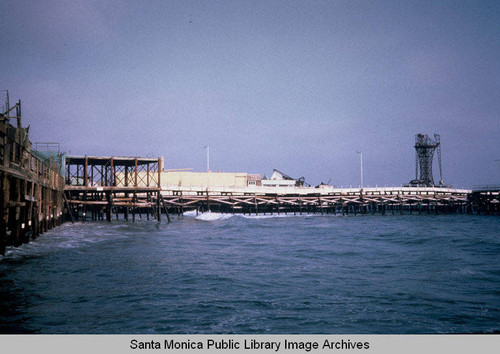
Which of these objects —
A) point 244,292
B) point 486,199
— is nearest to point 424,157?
point 486,199

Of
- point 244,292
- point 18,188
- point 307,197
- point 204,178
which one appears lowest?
point 244,292

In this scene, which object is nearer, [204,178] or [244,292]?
[244,292]

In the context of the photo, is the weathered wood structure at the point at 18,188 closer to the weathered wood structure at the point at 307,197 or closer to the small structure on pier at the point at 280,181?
the weathered wood structure at the point at 307,197

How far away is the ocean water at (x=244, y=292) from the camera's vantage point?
7.59m

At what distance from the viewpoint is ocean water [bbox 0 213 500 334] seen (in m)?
7.59

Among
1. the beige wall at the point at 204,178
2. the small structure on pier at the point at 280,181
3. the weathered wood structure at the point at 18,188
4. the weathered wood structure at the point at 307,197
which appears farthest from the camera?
the small structure on pier at the point at 280,181

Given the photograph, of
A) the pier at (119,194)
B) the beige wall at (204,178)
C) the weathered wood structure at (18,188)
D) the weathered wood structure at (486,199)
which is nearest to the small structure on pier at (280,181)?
the pier at (119,194)

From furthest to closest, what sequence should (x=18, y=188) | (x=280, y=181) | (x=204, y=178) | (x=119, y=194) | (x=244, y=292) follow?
(x=280, y=181) < (x=204, y=178) < (x=119, y=194) < (x=18, y=188) < (x=244, y=292)

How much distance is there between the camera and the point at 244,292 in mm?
10234

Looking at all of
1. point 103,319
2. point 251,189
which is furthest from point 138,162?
point 103,319

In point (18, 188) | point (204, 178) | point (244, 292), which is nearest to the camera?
point (244, 292)

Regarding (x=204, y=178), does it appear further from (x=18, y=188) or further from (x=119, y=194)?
(x=18, y=188)

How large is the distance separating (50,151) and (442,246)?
4078 cm
